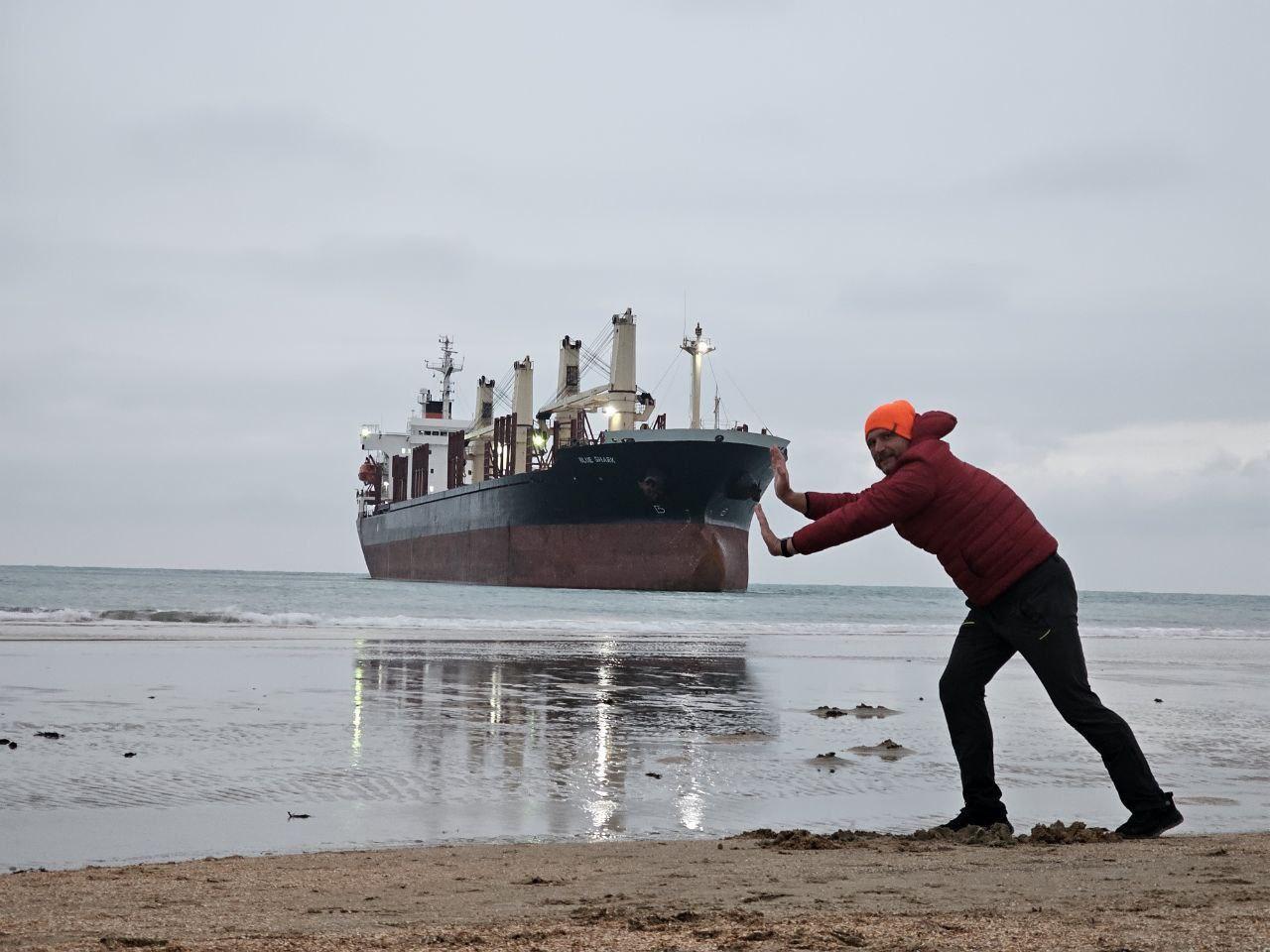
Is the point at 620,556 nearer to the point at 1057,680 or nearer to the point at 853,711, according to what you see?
the point at 853,711

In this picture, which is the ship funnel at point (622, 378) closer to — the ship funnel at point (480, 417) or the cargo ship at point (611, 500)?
the cargo ship at point (611, 500)

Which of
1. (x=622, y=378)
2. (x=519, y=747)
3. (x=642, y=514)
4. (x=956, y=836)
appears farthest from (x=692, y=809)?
(x=622, y=378)

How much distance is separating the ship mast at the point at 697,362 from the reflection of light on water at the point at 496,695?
33.8 meters

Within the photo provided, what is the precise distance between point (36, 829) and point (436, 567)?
172ft

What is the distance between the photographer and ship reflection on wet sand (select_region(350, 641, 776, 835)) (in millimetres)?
4840

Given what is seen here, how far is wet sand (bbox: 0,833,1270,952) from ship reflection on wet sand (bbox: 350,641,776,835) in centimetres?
78

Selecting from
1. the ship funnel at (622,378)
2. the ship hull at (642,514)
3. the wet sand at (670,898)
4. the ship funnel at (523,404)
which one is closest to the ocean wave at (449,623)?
the ship hull at (642,514)

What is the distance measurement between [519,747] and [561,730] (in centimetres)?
74

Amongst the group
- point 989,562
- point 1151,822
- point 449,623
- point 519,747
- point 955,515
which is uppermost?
point 955,515

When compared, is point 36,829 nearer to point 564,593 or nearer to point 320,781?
point 320,781

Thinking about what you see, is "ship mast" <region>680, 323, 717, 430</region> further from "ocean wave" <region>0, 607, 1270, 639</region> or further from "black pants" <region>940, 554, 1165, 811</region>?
"black pants" <region>940, 554, 1165, 811</region>

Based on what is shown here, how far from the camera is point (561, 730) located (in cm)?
688

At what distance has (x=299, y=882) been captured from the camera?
10.5 ft

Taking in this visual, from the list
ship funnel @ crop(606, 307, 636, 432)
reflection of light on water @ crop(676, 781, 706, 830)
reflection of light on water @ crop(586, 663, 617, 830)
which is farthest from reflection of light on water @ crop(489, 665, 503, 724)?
ship funnel @ crop(606, 307, 636, 432)
